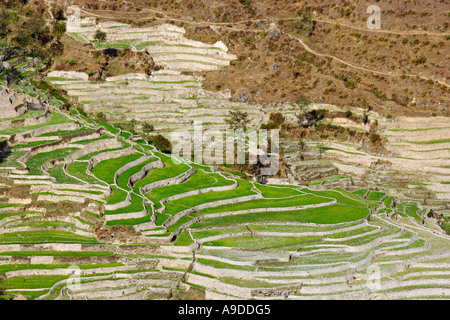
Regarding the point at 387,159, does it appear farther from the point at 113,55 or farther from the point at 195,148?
the point at 113,55

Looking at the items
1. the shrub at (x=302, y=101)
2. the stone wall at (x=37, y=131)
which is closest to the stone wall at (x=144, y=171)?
the stone wall at (x=37, y=131)

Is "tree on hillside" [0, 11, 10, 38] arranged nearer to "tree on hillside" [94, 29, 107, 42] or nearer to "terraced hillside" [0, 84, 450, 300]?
"tree on hillside" [94, 29, 107, 42]

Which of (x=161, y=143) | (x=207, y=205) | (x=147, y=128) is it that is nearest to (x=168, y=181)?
(x=207, y=205)

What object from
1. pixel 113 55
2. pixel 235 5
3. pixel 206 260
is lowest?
pixel 206 260

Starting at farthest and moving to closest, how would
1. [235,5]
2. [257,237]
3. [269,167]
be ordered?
1. [235,5]
2. [269,167]
3. [257,237]

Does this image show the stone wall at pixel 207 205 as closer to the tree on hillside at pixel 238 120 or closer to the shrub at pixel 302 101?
the tree on hillside at pixel 238 120

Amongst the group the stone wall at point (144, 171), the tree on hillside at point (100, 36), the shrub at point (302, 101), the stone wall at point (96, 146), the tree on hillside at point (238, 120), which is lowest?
the stone wall at point (144, 171)

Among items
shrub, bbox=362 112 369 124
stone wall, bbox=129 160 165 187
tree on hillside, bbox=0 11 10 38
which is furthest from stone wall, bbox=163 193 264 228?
tree on hillside, bbox=0 11 10 38

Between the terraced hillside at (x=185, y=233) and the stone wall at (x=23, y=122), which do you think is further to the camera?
the stone wall at (x=23, y=122)

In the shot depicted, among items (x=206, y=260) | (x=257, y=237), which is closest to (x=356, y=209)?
(x=257, y=237)
